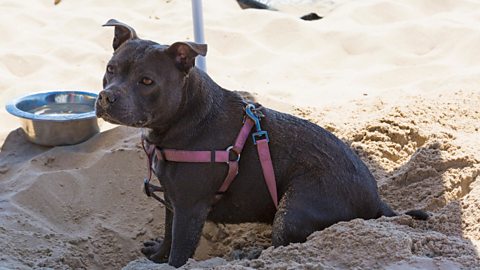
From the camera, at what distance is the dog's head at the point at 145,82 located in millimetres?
3055

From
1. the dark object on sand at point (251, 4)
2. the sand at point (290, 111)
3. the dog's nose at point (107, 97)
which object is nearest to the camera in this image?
the dog's nose at point (107, 97)

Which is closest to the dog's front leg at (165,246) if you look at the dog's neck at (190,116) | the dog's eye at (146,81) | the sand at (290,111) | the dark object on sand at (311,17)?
the sand at (290,111)

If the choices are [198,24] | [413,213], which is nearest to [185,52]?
[413,213]

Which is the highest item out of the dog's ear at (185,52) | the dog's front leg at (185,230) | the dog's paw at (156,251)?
the dog's ear at (185,52)

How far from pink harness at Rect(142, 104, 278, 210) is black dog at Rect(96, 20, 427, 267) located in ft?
0.08

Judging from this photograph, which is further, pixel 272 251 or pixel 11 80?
pixel 11 80

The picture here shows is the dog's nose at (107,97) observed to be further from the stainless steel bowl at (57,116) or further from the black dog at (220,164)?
the stainless steel bowl at (57,116)

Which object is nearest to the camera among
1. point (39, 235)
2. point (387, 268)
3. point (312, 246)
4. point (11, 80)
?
point (387, 268)

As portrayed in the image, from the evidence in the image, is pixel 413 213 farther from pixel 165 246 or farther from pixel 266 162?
pixel 165 246

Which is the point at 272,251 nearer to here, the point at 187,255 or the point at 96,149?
the point at 187,255

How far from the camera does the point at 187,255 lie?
336 cm

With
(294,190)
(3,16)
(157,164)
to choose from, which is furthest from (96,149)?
(3,16)

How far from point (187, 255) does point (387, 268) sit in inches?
40.5

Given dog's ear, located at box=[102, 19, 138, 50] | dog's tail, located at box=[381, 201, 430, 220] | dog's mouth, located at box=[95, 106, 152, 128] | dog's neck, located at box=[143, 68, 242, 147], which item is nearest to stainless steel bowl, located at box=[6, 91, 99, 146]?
dog's ear, located at box=[102, 19, 138, 50]
